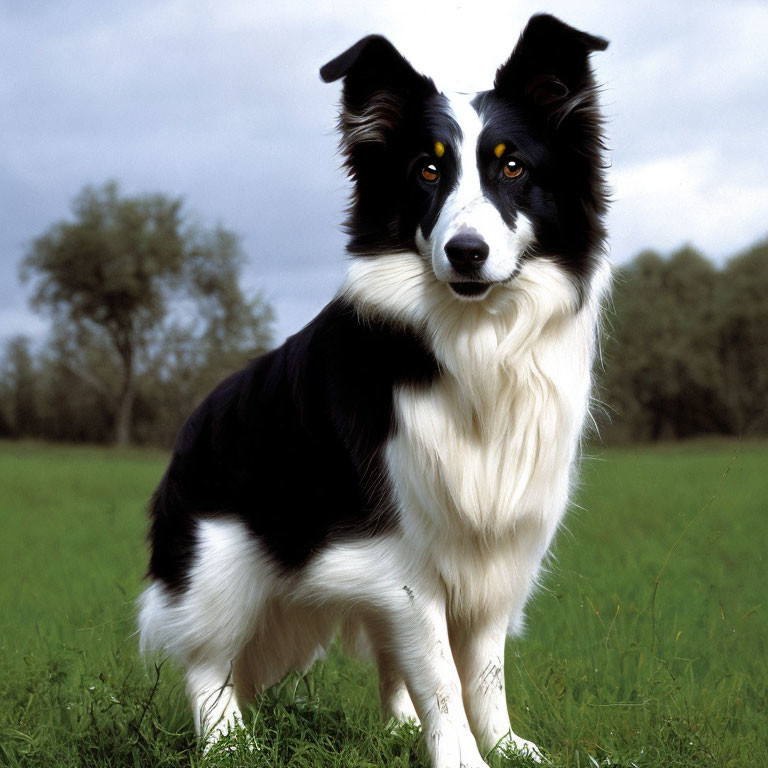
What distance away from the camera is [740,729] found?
3.98 metres

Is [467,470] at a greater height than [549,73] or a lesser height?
lesser

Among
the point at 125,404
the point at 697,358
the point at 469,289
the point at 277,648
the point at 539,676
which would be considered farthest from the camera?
the point at 125,404

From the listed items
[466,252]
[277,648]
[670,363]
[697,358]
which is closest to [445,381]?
[466,252]

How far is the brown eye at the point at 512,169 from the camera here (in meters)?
3.28

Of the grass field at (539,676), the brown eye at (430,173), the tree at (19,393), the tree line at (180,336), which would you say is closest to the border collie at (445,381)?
the brown eye at (430,173)

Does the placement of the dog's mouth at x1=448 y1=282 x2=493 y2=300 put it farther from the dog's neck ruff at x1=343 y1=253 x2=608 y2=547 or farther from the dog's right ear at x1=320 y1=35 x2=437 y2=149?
the dog's right ear at x1=320 y1=35 x2=437 y2=149

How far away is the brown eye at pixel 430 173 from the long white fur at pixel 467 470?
12 cm

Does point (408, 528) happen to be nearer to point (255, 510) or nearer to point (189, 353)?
point (255, 510)

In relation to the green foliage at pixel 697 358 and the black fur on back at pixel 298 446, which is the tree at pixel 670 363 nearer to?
the green foliage at pixel 697 358

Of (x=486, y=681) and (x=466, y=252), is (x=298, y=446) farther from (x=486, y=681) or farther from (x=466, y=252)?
(x=486, y=681)

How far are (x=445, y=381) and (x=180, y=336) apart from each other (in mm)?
27109

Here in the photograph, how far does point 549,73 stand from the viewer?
3.47 m

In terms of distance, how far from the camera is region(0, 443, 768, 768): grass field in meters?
3.58

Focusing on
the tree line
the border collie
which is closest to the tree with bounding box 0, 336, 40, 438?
the tree line
